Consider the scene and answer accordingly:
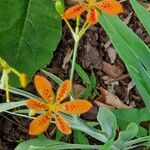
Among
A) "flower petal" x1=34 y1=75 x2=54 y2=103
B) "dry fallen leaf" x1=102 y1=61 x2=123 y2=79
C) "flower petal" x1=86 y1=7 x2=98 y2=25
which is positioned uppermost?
"flower petal" x1=86 y1=7 x2=98 y2=25

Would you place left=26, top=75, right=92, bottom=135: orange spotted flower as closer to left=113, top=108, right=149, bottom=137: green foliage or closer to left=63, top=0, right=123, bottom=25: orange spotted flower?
left=63, top=0, right=123, bottom=25: orange spotted flower

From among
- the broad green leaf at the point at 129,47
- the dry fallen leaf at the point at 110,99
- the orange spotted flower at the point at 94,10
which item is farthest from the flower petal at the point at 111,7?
the dry fallen leaf at the point at 110,99

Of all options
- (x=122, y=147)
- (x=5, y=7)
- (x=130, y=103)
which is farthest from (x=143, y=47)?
(x=5, y=7)

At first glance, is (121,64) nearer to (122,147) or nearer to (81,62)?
(81,62)

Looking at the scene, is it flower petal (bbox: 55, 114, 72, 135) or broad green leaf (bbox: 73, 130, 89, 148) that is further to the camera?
broad green leaf (bbox: 73, 130, 89, 148)

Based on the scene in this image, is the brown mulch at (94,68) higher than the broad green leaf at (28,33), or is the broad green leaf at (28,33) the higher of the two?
the broad green leaf at (28,33)

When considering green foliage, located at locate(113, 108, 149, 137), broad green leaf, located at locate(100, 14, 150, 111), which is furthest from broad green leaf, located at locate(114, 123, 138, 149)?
green foliage, located at locate(113, 108, 149, 137)

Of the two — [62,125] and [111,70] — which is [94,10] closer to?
[62,125]

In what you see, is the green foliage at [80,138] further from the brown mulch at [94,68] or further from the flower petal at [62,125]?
the flower petal at [62,125]

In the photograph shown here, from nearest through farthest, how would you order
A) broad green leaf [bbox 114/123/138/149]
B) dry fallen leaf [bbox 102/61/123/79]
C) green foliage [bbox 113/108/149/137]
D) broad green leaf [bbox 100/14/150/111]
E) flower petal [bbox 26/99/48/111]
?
flower petal [bbox 26/99/48/111] → broad green leaf [bbox 114/123/138/149] → broad green leaf [bbox 100/14/150/111] → green foliage [bbox 113/108/149/137] → dry fallen leaf [bbox 102/61/123/79]

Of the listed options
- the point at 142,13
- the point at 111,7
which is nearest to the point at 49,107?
the point at 111,7
